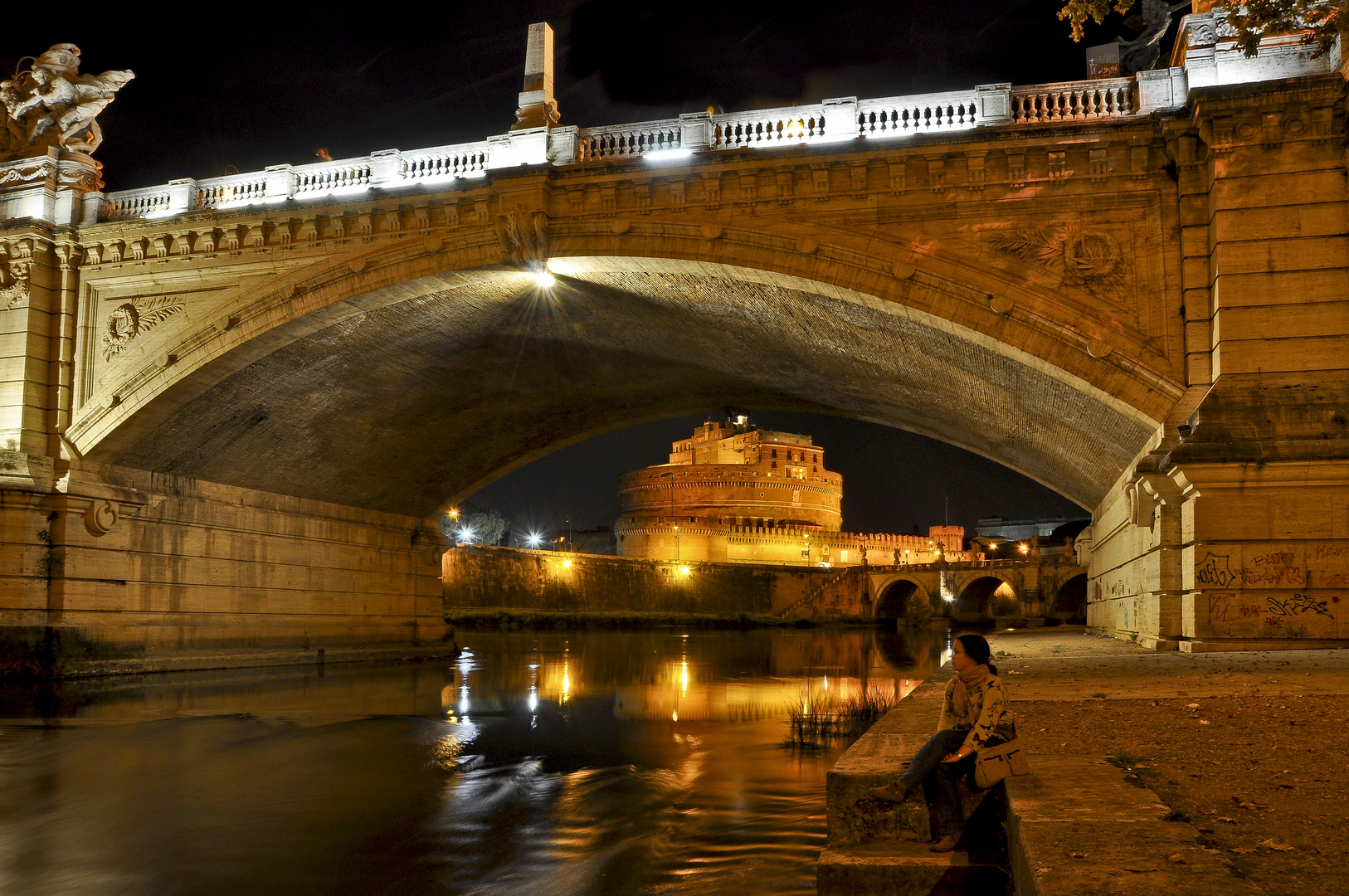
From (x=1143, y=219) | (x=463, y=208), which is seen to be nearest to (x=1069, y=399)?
(x=1143, y=219)

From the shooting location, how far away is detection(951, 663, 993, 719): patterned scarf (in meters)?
5.00

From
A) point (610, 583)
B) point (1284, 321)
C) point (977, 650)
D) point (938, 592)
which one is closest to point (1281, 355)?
point (1284, 321)

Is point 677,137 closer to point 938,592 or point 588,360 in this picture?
point 588,360

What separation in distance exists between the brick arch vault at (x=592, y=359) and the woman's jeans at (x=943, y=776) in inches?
359

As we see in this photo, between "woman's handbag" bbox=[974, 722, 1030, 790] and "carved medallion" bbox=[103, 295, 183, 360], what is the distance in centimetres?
1689

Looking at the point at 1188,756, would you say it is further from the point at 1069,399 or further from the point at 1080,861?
the point at 1069,399

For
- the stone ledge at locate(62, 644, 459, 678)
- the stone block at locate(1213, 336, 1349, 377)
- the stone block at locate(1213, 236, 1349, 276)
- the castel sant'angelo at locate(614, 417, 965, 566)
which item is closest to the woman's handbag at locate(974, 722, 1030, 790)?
the stone block at locate(1213, 336, 1349, 377)

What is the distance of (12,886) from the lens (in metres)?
6.36

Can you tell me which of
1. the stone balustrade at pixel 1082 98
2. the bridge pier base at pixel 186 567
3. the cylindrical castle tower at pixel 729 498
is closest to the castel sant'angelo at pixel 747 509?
the cylindrical castle tower at pixel 729 498

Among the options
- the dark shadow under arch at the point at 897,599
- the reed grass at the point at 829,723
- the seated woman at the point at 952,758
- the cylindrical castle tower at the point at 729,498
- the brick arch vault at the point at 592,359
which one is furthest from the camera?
the cylindrical castle tower at the point at 729,498

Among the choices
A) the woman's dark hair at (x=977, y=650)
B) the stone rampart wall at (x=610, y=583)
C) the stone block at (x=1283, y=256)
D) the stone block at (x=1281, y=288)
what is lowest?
the stone rampart wall at (x=610, y=583)

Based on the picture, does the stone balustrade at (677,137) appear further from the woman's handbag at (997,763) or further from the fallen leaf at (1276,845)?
the fallen leaf at (1276,845)

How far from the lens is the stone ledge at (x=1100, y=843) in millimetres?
2926

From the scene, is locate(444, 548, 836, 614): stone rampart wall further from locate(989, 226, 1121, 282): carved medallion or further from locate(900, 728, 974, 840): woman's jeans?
locate(900, 728, 974, 840): woman's jeans
